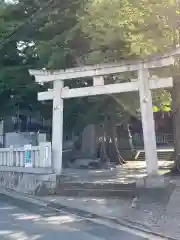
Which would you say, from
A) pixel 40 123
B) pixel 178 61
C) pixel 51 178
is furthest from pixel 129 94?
pixel 40 123

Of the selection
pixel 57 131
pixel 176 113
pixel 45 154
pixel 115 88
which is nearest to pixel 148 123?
pixel 115 88

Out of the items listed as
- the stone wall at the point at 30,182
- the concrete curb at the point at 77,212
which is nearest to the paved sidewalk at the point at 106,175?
the stone wall at the point at 30,182

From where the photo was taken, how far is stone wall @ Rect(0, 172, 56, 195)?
599 inches

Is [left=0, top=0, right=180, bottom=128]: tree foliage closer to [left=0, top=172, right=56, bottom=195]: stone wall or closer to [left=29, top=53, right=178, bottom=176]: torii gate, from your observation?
[left=29, top=53, right=178, bottom=176]: torii gate

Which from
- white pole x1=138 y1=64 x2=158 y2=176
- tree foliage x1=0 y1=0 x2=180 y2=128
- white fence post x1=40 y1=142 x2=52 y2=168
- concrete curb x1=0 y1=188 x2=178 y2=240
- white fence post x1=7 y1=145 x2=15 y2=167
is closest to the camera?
concrete curb x1=0 y1=188 x2=178 y2=240

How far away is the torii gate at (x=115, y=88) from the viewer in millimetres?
14195

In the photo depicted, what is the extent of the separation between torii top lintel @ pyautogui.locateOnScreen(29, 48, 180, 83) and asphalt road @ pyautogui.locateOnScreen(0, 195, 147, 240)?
5.36 meters

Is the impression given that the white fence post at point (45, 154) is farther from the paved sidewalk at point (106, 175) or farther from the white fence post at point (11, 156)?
the white fence post at point (11, 156)

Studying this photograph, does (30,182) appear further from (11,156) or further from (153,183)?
(153,183)

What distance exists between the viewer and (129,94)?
18328 millimetres

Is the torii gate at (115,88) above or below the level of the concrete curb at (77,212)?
above

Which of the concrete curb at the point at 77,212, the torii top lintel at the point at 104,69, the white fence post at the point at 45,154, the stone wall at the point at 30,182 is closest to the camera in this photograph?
the concrete curb at the point at 77,212

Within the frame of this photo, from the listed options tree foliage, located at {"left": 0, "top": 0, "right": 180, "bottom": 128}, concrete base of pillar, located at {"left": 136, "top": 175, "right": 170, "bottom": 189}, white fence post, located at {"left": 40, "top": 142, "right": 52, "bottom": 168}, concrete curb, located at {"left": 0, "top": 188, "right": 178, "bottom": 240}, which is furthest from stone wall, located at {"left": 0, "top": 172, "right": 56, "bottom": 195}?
tree foliage, located at {"left": 0, "top": 0, "right": 180, "bottom": 128}

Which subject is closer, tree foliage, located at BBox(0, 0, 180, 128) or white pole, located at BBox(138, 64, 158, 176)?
tree foliage, located at BBox(0, 0, 180, 128)
